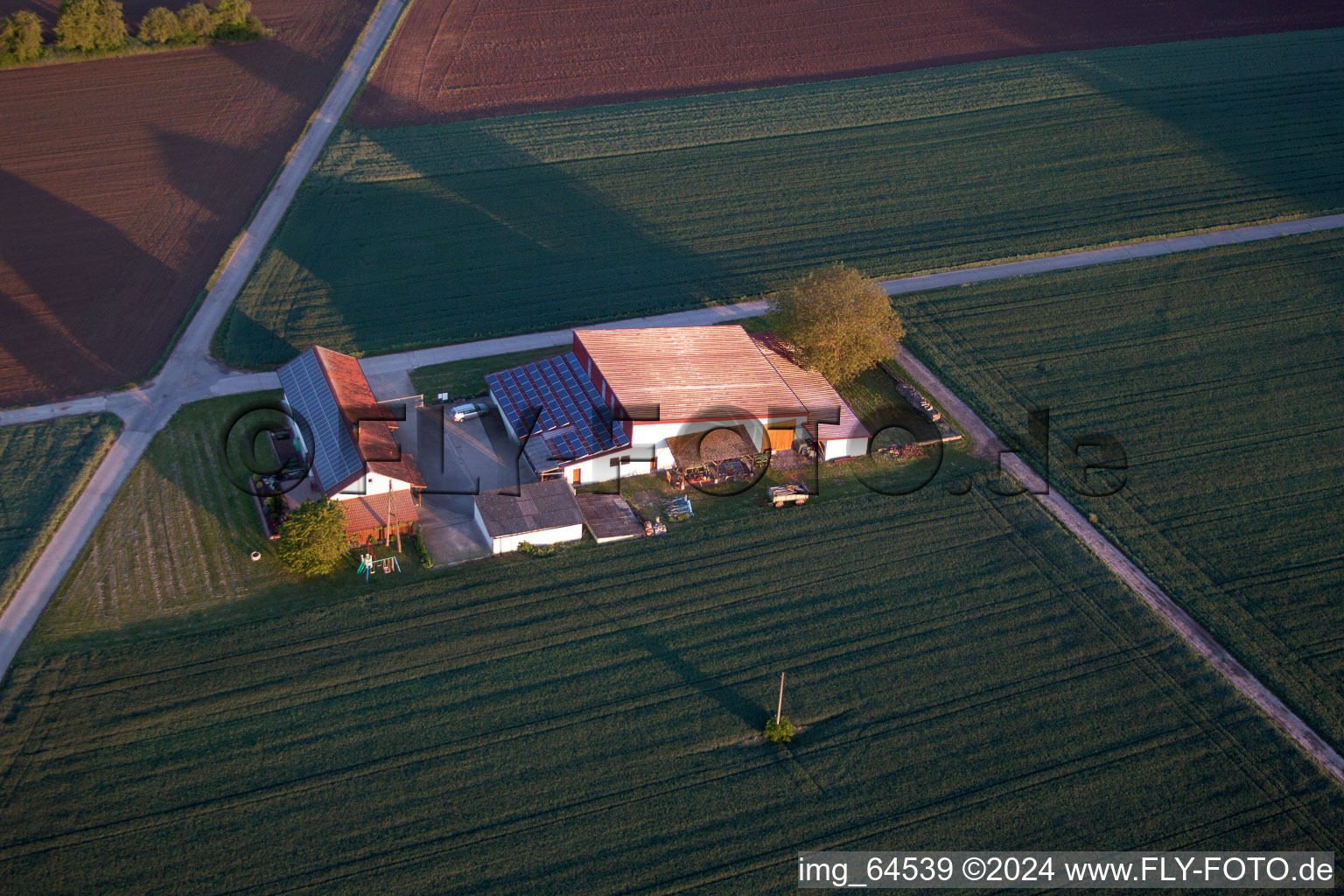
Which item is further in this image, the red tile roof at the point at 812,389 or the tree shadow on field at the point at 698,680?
the red tile roof at the point at 812,389

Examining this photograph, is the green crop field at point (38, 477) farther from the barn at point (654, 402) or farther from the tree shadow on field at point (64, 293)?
the barn at point (654, 402)

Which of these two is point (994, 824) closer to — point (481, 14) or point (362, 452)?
point (362, 452)

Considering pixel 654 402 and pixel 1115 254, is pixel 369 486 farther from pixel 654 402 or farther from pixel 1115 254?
pixel 1115 254

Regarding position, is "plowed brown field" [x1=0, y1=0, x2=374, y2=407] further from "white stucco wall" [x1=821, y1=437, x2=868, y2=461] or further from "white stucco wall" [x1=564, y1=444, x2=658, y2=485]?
"white stucco wall" [x1=821, y1=437, x2=868, y2=461]

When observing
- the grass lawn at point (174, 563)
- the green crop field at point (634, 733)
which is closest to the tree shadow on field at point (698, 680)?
the green crop field at point (634, 733)

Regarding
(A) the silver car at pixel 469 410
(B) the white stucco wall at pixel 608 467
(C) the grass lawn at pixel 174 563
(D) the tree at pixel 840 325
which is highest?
(D) the tree at pixel 840 325

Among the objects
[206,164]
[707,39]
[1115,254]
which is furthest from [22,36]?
[1115,254]

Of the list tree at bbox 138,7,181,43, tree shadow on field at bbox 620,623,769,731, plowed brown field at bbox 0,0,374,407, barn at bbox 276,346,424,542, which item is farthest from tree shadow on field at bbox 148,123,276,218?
tree shadow on field at bbox 620,623,769,731
